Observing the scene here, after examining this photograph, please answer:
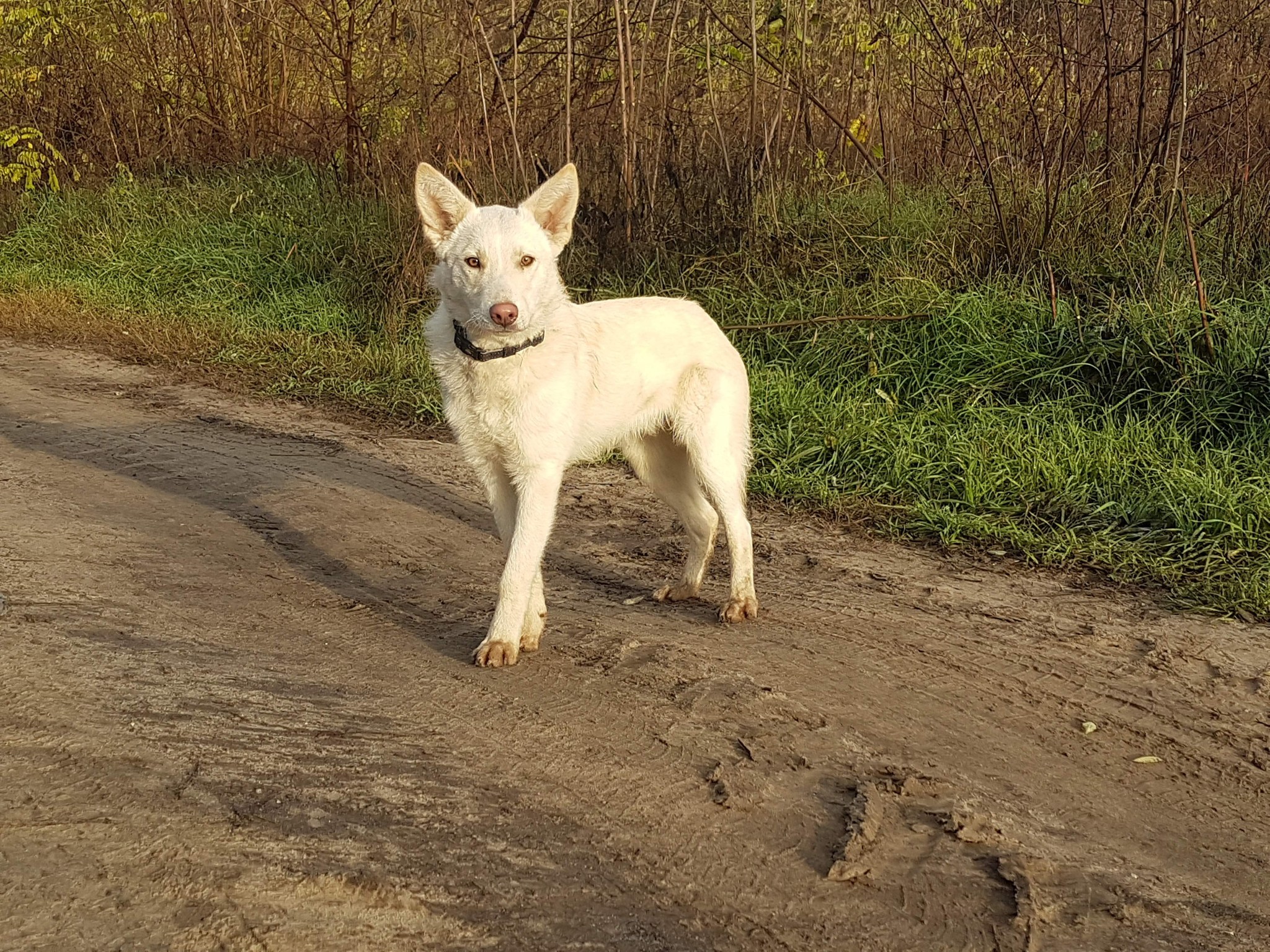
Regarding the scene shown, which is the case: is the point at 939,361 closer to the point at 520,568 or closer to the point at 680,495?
the point at 680,495

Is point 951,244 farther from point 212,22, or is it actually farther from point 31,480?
point 212,22

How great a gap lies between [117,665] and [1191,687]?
3236 millimetres

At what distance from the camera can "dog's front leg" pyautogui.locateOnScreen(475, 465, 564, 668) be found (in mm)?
3801

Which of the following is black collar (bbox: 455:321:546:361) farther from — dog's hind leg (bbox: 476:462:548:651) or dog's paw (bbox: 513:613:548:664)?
dog's paw (bbox: 513:613:548:664)

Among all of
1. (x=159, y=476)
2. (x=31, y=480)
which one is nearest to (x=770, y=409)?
(x=159, y=476)

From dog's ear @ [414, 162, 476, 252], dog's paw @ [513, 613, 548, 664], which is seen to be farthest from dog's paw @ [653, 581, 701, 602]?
dog's ear @ [414, 162, 476, 252]

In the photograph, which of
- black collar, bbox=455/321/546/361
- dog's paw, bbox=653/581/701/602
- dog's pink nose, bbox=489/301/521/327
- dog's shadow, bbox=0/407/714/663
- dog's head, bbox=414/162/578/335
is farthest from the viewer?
dog's paw, bbox=653/581/701/602

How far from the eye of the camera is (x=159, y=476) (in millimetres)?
5820

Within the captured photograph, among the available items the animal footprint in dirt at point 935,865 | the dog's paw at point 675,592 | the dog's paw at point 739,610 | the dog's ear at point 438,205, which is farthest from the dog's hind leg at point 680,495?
the animal footprint in dirt at point 935,865

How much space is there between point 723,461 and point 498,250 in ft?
3.63

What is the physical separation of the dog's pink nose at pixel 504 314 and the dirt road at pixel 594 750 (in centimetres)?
106

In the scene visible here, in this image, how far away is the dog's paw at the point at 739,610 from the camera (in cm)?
431

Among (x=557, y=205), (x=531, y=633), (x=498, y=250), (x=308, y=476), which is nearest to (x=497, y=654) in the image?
(x=531, y=633)

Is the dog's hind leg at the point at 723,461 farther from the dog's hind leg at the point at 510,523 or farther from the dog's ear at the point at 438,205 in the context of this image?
the dog's ear at the point at 438,205
